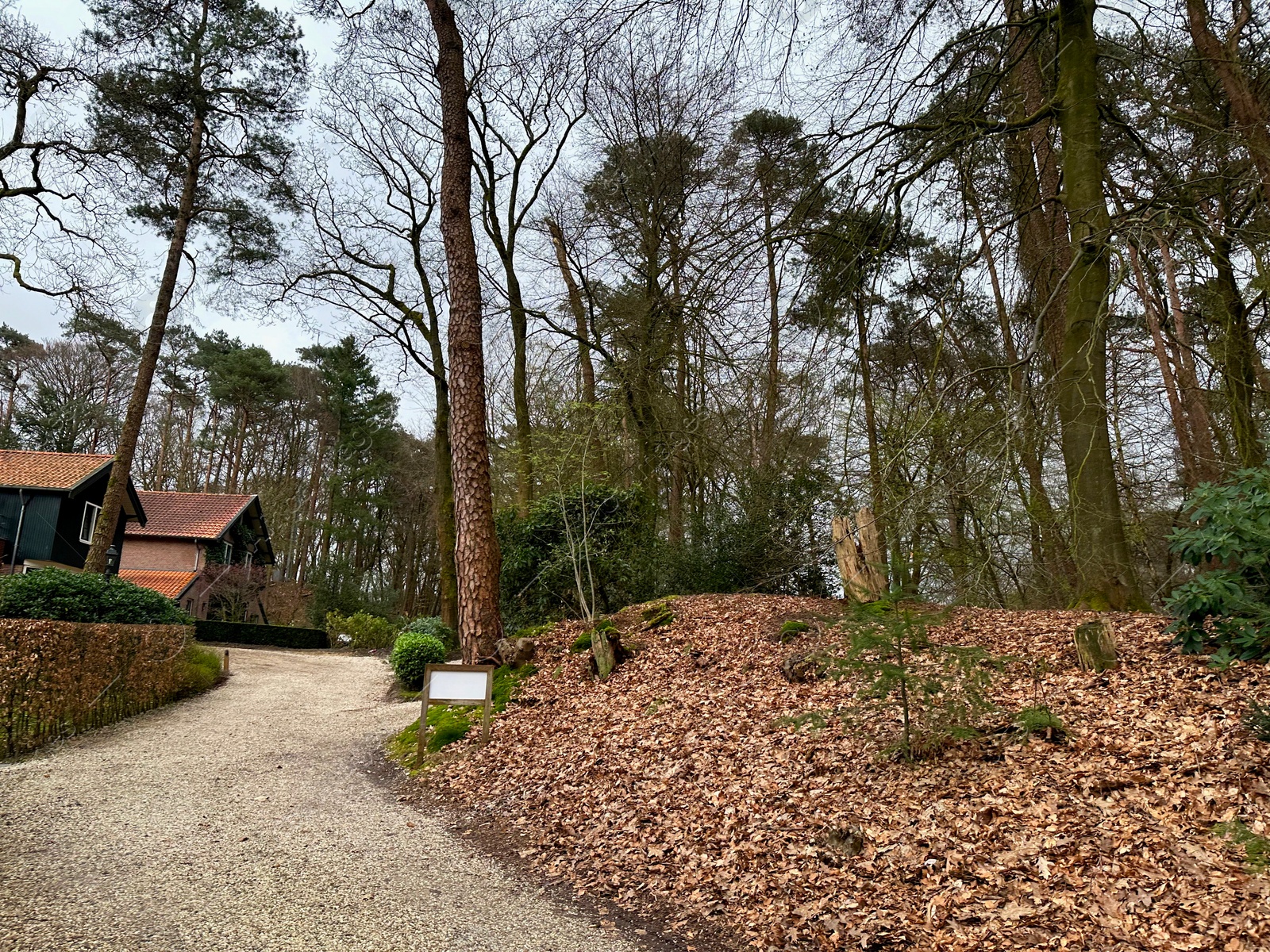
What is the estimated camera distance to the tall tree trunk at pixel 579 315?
13.3 metres

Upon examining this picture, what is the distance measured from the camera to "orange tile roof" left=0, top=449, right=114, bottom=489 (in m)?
19.2

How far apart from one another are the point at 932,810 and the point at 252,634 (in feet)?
70.1

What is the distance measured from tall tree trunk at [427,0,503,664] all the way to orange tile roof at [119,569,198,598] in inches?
737

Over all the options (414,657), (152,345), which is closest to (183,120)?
(152,345)

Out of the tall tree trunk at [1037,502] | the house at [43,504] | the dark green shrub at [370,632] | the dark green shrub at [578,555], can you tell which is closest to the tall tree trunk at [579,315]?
the dark green shrub at [578,555]

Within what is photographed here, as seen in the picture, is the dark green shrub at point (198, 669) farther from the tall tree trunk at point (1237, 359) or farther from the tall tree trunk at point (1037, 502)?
the tall tree trunk at point (1237, 359)

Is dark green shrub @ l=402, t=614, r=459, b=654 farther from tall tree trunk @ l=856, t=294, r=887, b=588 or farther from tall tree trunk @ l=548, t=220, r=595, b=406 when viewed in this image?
tall tree trunk @ l=856, t=294, r=887, b=588

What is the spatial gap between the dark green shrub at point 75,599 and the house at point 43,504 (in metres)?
11.6

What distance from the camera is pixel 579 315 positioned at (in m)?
13.8

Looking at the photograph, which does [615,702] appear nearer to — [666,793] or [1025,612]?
[666,793]

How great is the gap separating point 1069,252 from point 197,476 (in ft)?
97.8

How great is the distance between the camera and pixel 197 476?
27.8 m

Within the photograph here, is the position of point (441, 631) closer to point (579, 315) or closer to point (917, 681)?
point (579, 315)

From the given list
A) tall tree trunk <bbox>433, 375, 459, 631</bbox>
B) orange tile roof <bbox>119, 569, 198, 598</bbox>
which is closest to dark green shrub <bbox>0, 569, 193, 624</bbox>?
tall tree trunk <bbox>433, 375, 459, 631</bbox>
